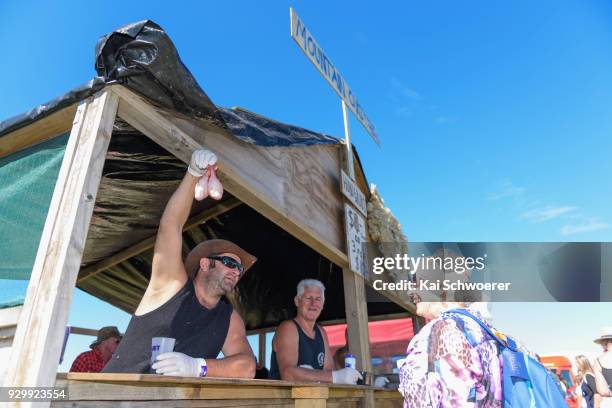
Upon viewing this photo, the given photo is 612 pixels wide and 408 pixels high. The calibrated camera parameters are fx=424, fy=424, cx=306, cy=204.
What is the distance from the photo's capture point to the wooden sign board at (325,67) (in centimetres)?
378

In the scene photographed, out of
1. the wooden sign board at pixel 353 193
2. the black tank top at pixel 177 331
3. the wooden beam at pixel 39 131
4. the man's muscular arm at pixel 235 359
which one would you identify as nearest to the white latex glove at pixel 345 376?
the man's muscular arm at pixel 235 359

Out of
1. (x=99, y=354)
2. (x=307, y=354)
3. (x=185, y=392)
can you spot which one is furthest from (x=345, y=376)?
(x=99, y=354)

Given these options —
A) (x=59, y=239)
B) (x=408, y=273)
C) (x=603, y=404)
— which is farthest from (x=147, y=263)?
(x=603, y=404)

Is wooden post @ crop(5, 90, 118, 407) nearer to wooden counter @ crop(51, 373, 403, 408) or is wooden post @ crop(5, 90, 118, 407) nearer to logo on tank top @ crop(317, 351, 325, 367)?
wooden counter @ crop(51, 373, 403, 408)

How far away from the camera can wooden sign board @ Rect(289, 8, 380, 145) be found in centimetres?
378

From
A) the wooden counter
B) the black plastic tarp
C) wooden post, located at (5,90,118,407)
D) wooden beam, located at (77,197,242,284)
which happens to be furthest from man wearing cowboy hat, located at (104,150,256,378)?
wooden beam, located at (77,197,242,284)

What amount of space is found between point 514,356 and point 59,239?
2095 mm

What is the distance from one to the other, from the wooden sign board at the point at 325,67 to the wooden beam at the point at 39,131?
2176 mm

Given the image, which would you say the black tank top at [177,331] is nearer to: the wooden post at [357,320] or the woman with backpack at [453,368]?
the woman with backpack at [453,368]

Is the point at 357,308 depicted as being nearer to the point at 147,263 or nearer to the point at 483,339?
the point at 483,339

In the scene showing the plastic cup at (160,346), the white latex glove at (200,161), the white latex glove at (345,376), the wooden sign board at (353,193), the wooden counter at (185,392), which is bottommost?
the wooden counter at (185,392)

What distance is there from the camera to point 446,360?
2.02 meters

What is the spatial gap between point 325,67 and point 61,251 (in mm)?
3409

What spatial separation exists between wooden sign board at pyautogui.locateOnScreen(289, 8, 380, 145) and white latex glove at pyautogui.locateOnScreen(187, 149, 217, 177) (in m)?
1.82
